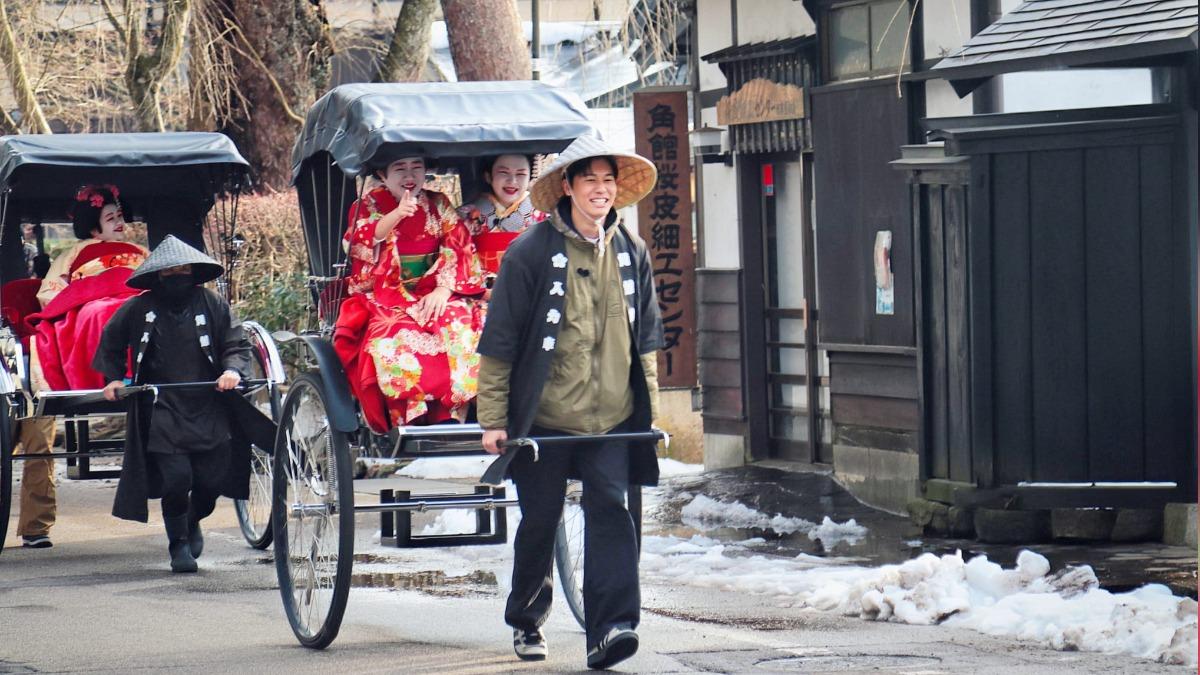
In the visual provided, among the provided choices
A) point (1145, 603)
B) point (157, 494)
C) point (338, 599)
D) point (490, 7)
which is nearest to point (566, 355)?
point (338, 599)

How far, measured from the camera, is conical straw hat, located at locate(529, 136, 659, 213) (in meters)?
6.64

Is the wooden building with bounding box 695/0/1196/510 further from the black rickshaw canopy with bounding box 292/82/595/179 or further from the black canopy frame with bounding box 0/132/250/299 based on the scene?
the black canopy frame with bounding box 0/132/250/299

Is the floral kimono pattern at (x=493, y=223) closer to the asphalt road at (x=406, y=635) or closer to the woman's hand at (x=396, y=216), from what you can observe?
the woman's hand at (x=396, y=216)

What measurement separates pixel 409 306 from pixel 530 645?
177 cm

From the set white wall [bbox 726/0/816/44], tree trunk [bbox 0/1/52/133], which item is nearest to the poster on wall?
white wall [bbox 726/0/816/44]

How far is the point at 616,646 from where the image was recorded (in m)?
6.46

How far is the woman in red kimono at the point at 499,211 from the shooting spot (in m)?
8.18

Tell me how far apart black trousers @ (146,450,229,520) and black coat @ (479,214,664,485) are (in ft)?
11.9

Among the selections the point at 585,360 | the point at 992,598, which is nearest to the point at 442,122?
the point at 585,360

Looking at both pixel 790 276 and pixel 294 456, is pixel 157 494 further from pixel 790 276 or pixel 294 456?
pixel 790 276

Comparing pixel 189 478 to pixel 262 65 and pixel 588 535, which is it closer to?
pixel 588 535

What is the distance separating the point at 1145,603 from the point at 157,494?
5.31 meters

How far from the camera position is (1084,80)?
36.6 ft

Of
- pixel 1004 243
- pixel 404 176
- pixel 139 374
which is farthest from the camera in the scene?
pixel 1004 243
